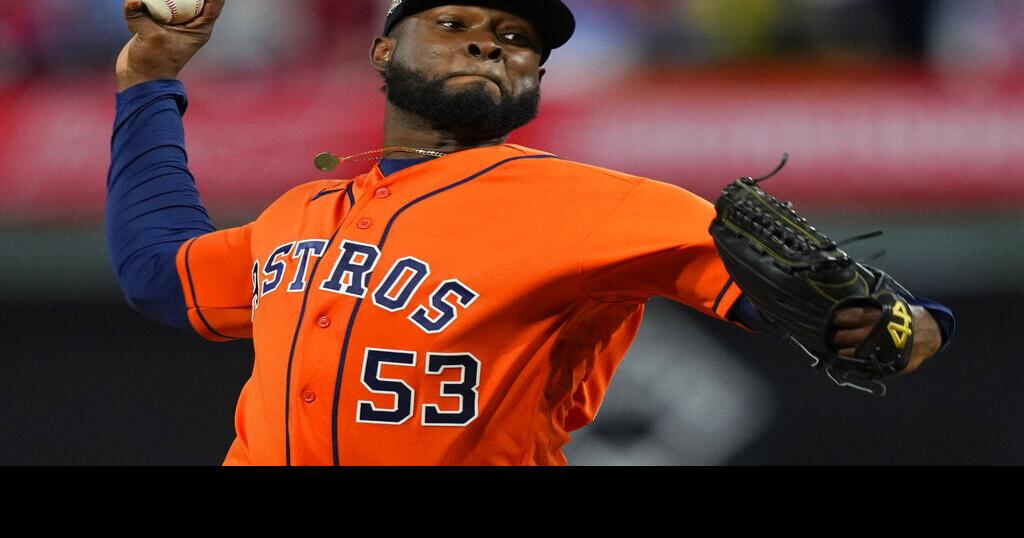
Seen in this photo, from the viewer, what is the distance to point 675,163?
392 cm

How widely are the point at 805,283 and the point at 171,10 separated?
4.43 ft

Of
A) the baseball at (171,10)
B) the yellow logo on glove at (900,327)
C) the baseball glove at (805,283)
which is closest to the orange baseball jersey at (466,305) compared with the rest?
the baseball glove at (805,283)

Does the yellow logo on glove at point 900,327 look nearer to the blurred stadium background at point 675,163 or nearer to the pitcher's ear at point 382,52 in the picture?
the pitcher's ear at point 382,52

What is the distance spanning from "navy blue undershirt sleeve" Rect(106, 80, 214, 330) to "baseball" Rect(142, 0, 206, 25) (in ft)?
0.47

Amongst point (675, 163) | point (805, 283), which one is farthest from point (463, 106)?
point (675, 163)

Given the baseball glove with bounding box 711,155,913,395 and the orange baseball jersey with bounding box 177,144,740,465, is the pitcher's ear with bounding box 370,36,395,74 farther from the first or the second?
the baseball glove with bounding box 711,155,913,395

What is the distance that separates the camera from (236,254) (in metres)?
2.27

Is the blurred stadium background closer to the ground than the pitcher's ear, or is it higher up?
closer to the ground

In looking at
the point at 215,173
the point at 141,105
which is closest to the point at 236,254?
the point at 141,105

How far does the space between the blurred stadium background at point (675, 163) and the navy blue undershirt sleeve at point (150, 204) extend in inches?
58.7

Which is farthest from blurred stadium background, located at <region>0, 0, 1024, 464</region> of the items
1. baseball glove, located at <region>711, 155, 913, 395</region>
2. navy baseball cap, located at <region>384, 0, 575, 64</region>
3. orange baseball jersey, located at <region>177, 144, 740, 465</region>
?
baseball glove, located at <region>711, 155, 913, 395</region>

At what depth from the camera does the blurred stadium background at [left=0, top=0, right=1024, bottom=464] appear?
3.87m

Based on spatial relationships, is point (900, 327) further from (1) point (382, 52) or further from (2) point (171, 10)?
(2) point (171, 10)

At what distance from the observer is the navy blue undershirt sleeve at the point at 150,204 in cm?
235
